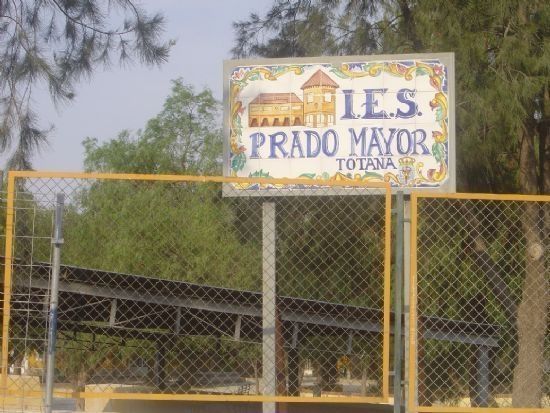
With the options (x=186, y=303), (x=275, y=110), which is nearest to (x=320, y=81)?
(x=275, y=110)

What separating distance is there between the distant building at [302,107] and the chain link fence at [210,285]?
2.19 ft

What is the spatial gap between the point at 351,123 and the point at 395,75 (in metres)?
0.60

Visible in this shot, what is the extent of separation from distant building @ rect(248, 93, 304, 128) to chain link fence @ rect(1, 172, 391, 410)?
67 centimetres

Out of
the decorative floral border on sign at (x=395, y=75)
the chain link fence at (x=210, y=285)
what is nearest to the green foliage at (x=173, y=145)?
the chain link fence at (x=210, y=285)

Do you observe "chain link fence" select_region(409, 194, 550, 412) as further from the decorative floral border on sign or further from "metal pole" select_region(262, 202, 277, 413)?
"metal pole" select_region(262, 202, 277, 413)

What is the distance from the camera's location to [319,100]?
7.90 m

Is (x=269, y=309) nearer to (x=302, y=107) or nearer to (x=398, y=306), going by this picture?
(x=398, y=306)

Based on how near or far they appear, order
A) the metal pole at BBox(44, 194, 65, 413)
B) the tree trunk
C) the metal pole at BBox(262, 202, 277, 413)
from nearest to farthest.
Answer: the metal pole at BBox(44, 194, 65, 413)
the metal pole at BBox(262, 202, 277, 413)
the tree trunk

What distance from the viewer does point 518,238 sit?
13.4 metres

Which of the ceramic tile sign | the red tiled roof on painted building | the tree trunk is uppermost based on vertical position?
the red tiled roof on painted building

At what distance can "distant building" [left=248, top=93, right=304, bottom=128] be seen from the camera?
789 cm

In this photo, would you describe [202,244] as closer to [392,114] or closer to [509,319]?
[509,319]

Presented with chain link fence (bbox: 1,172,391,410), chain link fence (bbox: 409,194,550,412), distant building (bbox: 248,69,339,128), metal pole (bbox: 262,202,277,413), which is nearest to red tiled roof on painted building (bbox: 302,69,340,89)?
distant building (bbox: 248,69,339,128)

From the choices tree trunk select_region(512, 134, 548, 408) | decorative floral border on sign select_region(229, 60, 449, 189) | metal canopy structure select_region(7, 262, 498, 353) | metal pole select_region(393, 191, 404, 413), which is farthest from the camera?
tree trunk select_region(512, 134, 548, 408)
